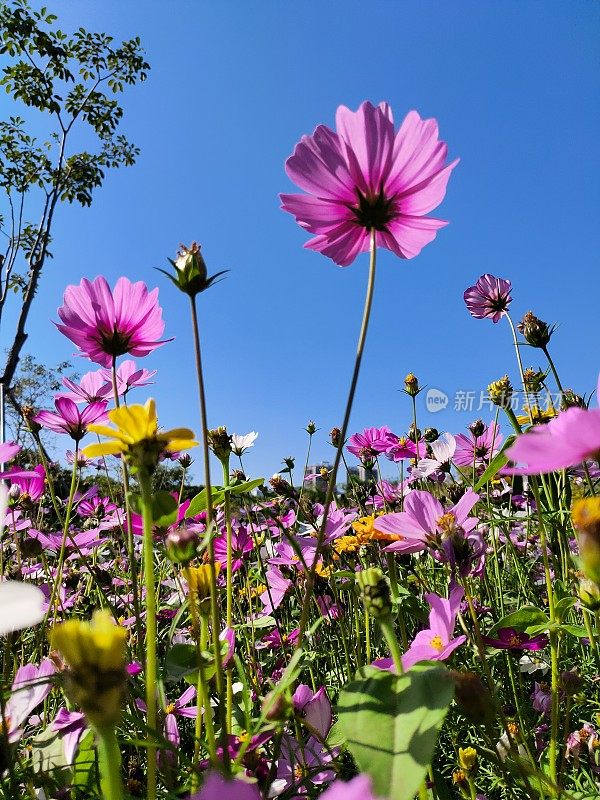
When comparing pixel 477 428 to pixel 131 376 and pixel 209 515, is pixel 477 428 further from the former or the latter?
pixel 209 515

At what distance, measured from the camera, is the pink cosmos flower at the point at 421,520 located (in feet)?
1.88

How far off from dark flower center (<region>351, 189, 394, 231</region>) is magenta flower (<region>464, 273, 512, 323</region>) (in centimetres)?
99

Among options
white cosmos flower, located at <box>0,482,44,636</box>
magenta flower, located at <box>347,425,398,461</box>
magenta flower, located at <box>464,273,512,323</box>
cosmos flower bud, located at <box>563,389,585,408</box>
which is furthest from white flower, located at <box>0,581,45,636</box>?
magenta flower, located at <box>464,273,512,323</box>

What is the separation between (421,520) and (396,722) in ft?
1.16

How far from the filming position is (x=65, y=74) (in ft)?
15.8

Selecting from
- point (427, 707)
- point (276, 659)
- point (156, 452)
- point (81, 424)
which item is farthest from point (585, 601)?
point (276, 659)

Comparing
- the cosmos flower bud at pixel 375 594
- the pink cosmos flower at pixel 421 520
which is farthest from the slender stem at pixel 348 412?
the pink cosmos flower at pixel 421 520

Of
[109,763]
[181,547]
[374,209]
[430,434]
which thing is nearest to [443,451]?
[430,434]

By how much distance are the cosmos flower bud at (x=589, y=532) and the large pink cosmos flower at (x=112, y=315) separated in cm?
40

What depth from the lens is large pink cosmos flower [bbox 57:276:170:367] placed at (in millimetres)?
537

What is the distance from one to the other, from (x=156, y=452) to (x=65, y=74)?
18.6ft

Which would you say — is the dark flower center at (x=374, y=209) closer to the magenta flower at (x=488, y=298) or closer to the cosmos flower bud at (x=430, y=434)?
the magenta flower at (x=488, y=298)

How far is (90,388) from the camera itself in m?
0.81

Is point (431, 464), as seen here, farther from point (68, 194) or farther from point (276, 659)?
point (68, 194)
